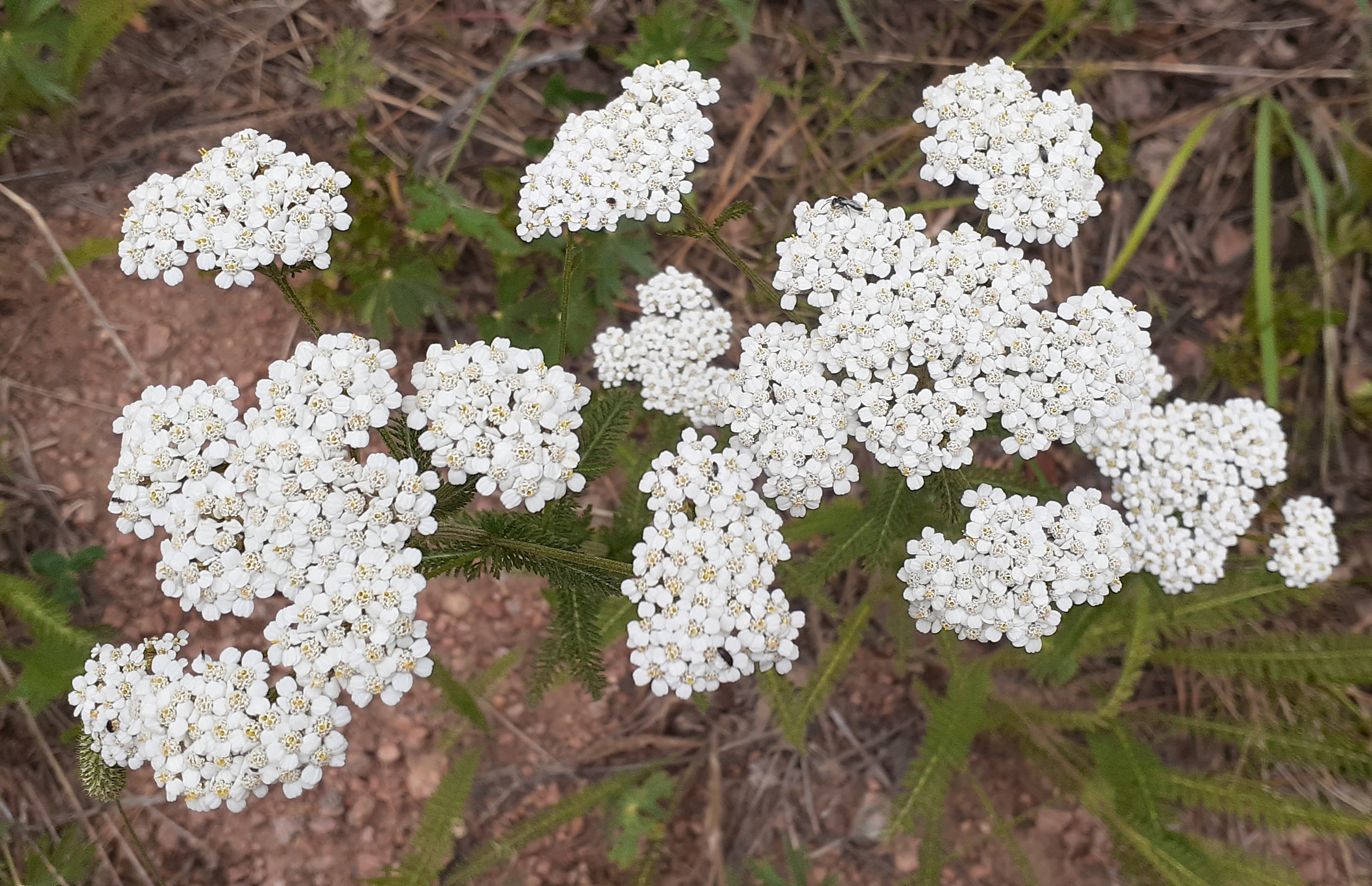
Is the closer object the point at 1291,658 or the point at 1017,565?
the point at 1017,565

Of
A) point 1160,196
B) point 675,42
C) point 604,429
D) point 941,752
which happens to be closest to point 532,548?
point 604,429

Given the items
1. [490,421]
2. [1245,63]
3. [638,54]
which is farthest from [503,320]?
[1245,63]

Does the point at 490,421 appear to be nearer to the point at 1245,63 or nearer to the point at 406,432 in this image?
the point at 406,432

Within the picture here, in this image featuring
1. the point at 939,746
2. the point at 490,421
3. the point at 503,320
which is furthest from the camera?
the point at 503,320

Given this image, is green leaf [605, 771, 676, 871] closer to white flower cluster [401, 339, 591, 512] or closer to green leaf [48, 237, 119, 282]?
white flower cluster [401, 339, 591, 512]

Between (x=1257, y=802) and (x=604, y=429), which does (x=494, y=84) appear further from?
(x=1257, y=802)

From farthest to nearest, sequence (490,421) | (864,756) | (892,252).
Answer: (864,756)
(892,252)
(490,421)

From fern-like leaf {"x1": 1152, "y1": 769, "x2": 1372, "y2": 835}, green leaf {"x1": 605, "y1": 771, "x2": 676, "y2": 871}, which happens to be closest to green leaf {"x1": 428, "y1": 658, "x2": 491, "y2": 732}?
green leaf {"x1": 605, "y1": 771, "x2": 676, "y2": 871}
